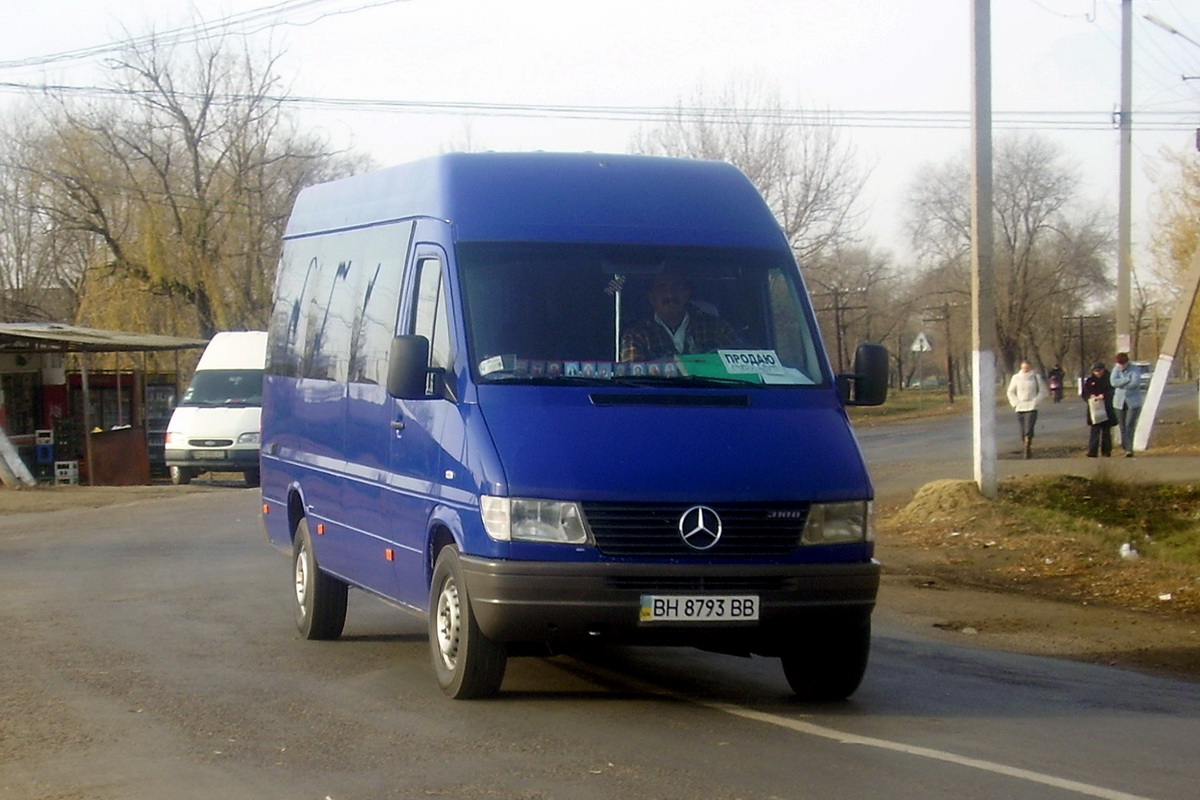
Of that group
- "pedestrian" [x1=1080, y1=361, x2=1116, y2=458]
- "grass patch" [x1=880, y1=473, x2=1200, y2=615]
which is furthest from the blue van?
"pedestrian" [x1=1080, y1=361, x2=1116, y2=458]

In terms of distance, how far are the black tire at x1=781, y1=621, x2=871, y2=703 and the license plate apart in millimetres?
471

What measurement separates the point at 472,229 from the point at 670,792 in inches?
130

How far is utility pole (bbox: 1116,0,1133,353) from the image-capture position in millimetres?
30844

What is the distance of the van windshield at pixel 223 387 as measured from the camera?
27.7 metres

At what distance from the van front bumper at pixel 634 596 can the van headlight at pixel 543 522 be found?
0.38 feet

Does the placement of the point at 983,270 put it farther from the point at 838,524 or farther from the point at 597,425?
the point at 597,425

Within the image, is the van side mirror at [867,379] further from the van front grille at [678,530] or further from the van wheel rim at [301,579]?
the van wheel rim at [301,579]

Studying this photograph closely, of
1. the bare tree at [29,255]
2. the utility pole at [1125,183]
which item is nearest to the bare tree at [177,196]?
the bare tree at [29,255]

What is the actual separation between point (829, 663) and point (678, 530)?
1.20 metres

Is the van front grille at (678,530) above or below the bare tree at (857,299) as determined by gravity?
below

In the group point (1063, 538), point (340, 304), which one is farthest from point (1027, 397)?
point (340, 304)

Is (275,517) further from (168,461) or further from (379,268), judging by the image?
(168,461)

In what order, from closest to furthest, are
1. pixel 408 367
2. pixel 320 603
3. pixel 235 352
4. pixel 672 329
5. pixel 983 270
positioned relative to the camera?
pixel 408 367 → pixel 672 329 → pixel 320 603 → pixel 983 270 → pixel 235 352

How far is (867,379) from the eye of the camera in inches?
329
